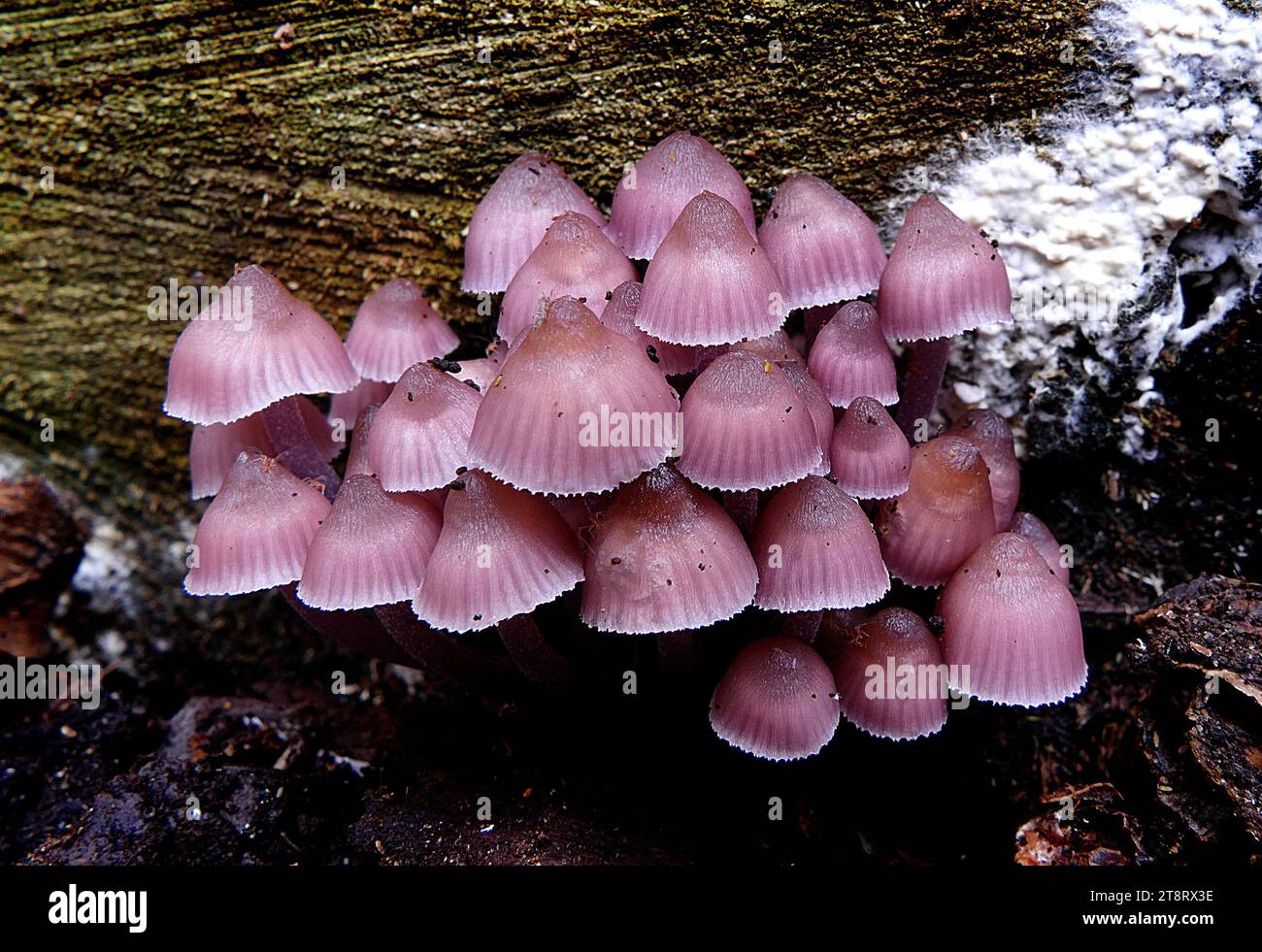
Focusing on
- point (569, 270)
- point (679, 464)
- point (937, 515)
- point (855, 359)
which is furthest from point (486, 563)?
point (937, 515)

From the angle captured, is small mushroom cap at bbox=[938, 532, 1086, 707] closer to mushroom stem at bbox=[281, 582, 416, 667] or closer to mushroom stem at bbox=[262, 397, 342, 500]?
mushroom stem at bbox=[281, 582, 416, 667]

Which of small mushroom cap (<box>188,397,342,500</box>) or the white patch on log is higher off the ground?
the white patch on log

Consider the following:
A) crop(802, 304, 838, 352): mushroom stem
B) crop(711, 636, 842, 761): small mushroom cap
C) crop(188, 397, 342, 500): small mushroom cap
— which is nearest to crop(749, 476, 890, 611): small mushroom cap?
crop(711, 636, 842, 761): small mushroom cap

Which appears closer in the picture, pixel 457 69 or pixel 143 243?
pixel 457 69

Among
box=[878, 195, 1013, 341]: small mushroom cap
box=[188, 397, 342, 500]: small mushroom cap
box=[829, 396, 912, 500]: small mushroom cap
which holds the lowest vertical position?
box=[829, 396, 912, 500]: small mushroom cap

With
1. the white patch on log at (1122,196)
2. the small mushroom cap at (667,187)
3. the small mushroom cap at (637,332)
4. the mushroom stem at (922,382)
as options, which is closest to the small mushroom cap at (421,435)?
the small mushroom cap at (637,332)

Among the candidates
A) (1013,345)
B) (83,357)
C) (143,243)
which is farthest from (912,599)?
(83,357)

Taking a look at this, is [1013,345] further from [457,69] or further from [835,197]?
[457,69]
